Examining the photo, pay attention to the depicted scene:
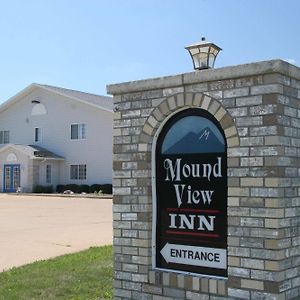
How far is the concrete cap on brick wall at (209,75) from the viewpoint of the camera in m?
4.79

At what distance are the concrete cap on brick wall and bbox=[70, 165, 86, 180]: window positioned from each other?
35.3 meters

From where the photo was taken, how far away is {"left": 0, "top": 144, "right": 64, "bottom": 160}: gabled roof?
135 feet

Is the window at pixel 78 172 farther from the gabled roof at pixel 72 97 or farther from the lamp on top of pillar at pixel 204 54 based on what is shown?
the lamp on top of pillar at pixel 204 54

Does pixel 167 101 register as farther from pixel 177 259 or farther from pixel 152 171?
pixel 177 259

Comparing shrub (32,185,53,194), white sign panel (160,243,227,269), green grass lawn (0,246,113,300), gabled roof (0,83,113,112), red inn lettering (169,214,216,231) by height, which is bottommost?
green grass lawn (0,246,113,300)

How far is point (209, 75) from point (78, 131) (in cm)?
3667

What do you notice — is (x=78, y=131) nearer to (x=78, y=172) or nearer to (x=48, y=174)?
(x=78, y=172)

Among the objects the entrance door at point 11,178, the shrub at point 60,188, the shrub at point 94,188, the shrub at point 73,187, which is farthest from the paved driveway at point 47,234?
the entrance door at point 11,178

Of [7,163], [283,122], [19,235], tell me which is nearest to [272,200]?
[283,122]

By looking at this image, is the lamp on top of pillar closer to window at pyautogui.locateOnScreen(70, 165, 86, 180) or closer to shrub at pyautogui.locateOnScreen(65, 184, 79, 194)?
shrub at pyautogui.locateOnScreen(65, 184, 79, 194)

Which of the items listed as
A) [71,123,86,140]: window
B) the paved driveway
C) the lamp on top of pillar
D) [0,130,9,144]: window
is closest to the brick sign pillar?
the lamp on top of pillar

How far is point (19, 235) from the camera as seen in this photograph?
14.0m

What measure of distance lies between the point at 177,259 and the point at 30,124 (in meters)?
40.4

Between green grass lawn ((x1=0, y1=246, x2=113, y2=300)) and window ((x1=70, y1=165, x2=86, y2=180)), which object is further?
window ((x1=70, y1=165, x2=86, y2=180))
